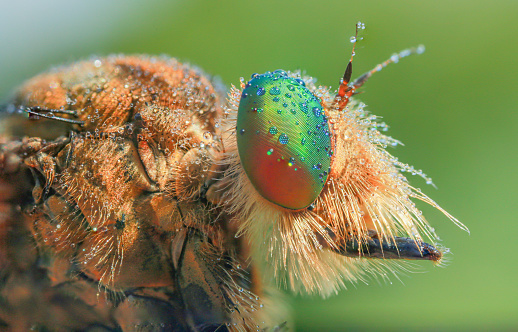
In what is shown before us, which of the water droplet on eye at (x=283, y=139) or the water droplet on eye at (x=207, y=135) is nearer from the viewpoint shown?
the water droplet on eye at (x=283, y=139)

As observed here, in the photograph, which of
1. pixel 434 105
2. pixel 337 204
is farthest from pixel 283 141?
pixel 434 105

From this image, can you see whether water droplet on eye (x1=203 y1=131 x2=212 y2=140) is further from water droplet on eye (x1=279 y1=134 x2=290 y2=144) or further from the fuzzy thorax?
water droplet on eye (x1=279 y1=134 x2=290 y2=144)

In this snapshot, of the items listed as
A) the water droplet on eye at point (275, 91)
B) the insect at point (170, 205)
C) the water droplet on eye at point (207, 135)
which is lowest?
the insect at point (170, 205)

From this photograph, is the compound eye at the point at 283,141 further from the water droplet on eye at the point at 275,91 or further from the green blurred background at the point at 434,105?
the green blurred background at the point at 434,105

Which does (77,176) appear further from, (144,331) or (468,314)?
(468,314)

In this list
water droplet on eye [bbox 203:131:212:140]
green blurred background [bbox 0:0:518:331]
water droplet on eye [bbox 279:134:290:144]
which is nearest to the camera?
water droplet on eye [bbox 279:134:290:144]

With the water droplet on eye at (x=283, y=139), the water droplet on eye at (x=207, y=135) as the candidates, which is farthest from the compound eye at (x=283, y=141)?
the water droplet on eye at (x=207, y=135)

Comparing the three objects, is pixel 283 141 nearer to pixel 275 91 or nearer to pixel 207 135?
pixel 275 91

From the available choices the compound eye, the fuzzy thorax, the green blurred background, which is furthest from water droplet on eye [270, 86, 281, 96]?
the green blurred background

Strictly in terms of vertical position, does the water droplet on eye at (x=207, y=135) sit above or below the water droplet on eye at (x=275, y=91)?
below
